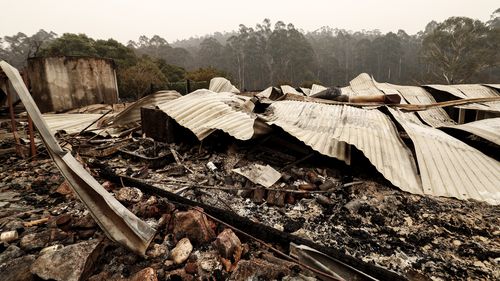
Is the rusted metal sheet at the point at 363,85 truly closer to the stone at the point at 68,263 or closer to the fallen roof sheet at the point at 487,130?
the fallen roof sheet at the point at 487,130

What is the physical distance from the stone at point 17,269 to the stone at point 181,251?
965 mm

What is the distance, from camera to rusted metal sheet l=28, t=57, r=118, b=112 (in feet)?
28.3

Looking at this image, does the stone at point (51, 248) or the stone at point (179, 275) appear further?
the stone at point (51, 248)

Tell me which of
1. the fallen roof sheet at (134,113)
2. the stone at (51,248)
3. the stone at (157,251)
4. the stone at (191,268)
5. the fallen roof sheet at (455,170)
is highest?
the fallen roof sheet at (134,113)

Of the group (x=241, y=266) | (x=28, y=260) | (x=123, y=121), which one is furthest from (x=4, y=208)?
(x=123, y=121)

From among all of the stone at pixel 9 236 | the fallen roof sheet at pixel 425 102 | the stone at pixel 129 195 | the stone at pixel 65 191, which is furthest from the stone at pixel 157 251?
the fallen roof sheet at pixel 425 102

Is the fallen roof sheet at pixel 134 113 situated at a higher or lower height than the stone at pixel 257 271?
higher

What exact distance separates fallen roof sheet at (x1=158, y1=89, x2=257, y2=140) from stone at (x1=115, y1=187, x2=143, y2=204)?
116 cm

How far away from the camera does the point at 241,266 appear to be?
1919 millimetres

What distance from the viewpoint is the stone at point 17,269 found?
1.80m

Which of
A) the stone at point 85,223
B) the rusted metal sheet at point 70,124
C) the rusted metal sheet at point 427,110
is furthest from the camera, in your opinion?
the rusted metal sheet at point 427,110

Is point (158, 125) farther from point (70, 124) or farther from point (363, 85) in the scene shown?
point (363, 85)

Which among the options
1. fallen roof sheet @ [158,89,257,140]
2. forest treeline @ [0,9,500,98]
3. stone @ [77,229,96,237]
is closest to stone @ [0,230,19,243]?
stone @ [77,229,96,237]

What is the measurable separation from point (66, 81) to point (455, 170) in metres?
10.9
